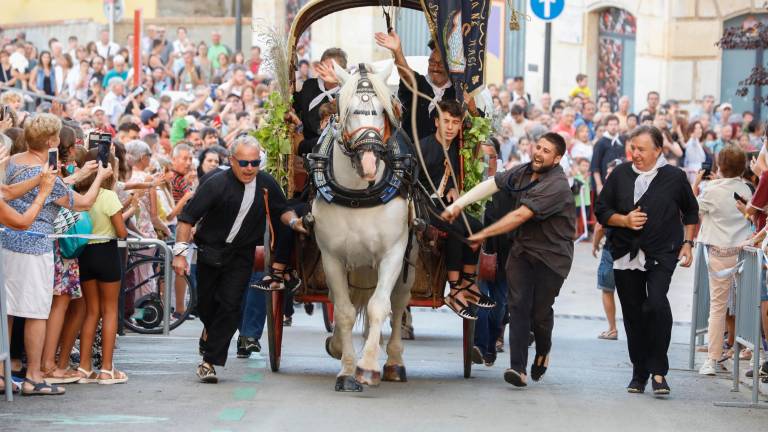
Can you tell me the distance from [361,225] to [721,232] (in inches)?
153

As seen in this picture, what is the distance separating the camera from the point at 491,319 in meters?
13.8

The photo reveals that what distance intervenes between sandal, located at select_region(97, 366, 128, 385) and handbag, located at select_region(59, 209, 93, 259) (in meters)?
0.93

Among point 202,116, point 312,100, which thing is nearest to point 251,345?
point 312,100

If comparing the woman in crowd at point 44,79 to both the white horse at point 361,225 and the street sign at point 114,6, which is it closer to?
the street sign at point 114,6

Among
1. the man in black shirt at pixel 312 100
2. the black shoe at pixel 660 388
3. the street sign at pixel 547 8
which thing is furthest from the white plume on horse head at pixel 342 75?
the street sign at pixel 547 8

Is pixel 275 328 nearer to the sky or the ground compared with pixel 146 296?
nearer to the sky

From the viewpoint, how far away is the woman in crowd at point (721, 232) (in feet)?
44.6

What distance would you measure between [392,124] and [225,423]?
8.65 feet

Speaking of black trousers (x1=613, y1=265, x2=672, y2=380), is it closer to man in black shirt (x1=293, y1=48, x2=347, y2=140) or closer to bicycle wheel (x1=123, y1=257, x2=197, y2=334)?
man in black shirt (x1=293, y1=48, x2=347, y2=140)

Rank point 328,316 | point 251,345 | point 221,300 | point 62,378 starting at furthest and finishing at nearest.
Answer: point 328,316
point 251,345
point 221,300
point 62,378

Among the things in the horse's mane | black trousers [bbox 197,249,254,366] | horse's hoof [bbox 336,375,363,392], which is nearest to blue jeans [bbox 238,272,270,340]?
black trousers [bbox 197,249,254,366]

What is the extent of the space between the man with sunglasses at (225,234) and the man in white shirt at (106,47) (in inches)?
683

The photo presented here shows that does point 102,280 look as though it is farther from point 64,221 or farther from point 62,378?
point 62,378

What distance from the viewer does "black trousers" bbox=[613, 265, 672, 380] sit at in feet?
38.7
